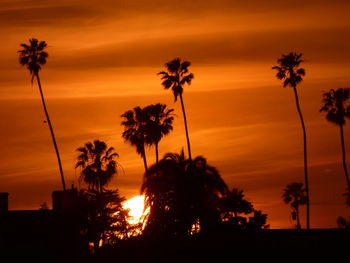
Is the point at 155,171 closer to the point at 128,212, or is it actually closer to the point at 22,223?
the point at 22,223

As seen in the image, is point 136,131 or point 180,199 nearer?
point 180,199

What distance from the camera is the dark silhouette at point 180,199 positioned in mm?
57719

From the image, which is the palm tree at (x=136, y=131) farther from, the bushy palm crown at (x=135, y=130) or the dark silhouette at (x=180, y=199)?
the dark silhouette at (x=180, y=199)

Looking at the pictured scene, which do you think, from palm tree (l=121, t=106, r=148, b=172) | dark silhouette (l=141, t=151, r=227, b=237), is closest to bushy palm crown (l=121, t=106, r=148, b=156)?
palm tree (l=121, t=106, r=148, b=172)

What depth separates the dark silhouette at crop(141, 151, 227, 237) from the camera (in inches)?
2272

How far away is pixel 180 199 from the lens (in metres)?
58.0

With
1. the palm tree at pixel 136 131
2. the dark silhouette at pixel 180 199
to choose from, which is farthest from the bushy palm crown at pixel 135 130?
the dark silhouette at pixel 180 199

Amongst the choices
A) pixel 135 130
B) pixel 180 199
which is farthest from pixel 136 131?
pixel 180 199

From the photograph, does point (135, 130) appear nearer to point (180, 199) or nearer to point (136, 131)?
point (136, 131)

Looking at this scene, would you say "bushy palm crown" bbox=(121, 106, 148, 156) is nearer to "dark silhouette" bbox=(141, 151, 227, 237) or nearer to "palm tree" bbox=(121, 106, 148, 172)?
"palm tree" bbox=(121, 106, 148, 172)

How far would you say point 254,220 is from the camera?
72312 millimetres

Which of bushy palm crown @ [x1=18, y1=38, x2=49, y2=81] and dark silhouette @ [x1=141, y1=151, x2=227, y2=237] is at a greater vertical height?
bushy palm crown @ [x1=18, y1=38, x2=49, y2=81]

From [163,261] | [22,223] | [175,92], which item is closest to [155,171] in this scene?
[163,261]

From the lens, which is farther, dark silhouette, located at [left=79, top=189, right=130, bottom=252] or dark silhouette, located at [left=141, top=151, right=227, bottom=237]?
dark silhouette, located at [left=79, top=189, right=130, bottom=252]
